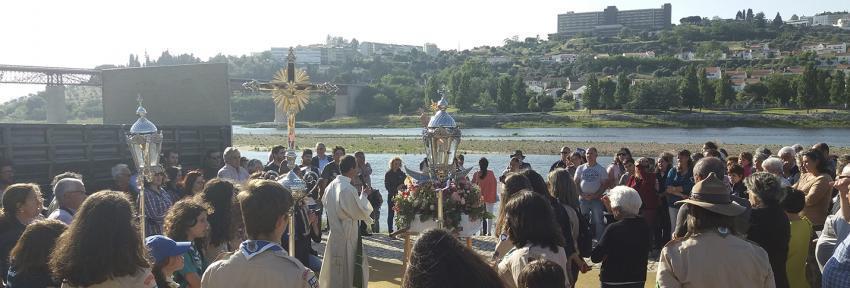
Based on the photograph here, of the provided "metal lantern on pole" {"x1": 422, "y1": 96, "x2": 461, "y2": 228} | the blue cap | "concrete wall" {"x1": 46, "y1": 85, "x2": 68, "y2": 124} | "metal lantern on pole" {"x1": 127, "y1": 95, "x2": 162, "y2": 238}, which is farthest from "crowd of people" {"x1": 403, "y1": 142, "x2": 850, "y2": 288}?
"concrete wall" {"x1": 46, "y1": 85, "x2": 68, "y2": 124}

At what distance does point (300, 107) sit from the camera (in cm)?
770

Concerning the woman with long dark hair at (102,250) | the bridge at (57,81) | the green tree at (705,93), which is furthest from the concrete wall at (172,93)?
the green tree at (705,93)

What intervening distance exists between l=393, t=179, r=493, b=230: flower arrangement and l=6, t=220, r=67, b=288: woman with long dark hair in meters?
4.35

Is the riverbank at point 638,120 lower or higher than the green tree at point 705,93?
lower

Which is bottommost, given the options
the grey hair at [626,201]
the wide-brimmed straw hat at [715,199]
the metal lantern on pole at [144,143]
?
the grey hair at [626,201]

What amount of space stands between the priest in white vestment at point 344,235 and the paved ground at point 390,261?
1.85 metres

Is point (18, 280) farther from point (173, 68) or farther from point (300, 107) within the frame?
point (173, 68)

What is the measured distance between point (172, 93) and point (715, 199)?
14506 mm

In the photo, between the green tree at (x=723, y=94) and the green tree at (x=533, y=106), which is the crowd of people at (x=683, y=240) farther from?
the green tree at (x=723, y=94)

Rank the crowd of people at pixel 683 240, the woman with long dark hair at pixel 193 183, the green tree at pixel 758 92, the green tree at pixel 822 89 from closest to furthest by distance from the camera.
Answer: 1. the crowd of people at pixel 683 240
2. the woman with long dark hair at pixel 193 183
3. the green tree at pixel 822 89
4. the green tree at pixel 758 92

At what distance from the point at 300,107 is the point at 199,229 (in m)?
2.66

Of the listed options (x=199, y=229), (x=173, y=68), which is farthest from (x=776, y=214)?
(x=173, y=68)

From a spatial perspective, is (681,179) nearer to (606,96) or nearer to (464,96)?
(606,96)

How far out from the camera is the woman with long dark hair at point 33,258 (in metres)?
4.54
